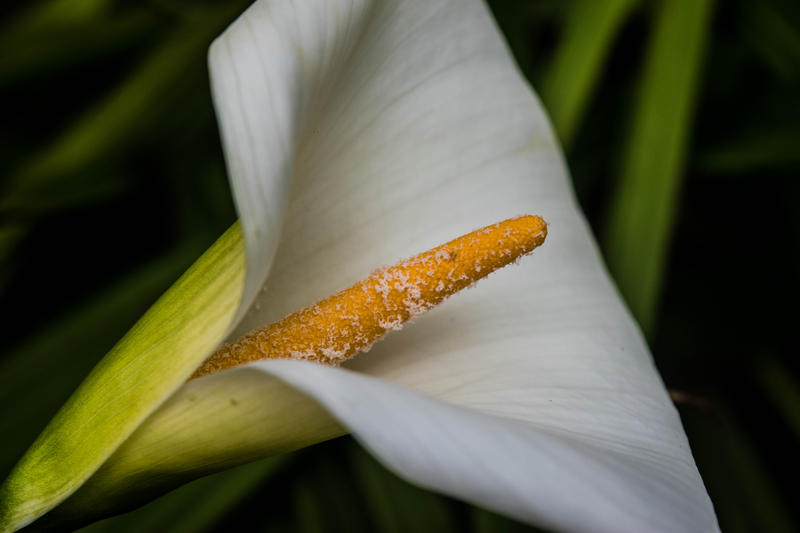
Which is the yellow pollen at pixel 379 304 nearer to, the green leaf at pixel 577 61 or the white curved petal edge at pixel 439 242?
the white curved petal edge at pixel 439 242

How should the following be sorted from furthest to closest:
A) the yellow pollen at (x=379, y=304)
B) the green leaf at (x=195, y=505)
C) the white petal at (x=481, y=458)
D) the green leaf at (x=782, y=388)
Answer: the green leaf at (x=782, y=388) < the green leaf at (x=195, y=505) < the yellow pollen at (x=379, y=304) < the white petal at (x=481, y=458)

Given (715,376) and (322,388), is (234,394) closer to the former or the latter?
(322,388)

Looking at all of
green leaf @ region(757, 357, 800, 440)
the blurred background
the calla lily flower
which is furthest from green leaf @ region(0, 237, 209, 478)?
green leaf @ region(757, 357, 800, 440)

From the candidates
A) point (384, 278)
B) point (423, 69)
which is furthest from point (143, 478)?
point (423, 69)

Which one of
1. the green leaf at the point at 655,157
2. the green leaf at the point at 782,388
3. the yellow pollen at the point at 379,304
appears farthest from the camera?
Result: the green leaf at the point at 782,388

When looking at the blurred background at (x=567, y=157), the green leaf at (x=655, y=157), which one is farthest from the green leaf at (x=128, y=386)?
Result: the green leaf at (x=655, y=157)

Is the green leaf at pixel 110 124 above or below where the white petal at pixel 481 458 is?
above

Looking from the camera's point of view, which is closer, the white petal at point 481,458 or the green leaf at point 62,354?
the white petal at point 481,458
